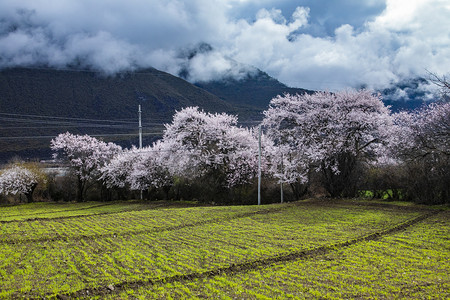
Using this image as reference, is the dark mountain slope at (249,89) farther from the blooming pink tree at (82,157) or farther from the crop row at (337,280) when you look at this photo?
the crop row at (337,280)

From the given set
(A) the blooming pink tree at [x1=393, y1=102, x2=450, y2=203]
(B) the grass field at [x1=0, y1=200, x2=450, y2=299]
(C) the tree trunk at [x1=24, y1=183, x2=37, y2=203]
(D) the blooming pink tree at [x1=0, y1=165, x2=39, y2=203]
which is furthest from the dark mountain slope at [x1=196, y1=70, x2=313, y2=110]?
(B) the grass field at [x1=0, y1=200, x2=450, y2=299]

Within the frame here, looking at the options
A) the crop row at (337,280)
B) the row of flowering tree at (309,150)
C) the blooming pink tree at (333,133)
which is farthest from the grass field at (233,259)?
the blooming pink tree at (333,133)

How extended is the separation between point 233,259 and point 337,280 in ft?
11.7

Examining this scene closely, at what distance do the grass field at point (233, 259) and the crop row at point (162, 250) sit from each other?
1.4 inches

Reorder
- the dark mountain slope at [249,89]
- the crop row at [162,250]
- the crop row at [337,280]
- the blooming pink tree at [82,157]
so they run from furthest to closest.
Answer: the dark mountain slope at [249,89]
the blooming pink tree at [82,157]
the crop row at [162,250]
the crop row at [337,280]

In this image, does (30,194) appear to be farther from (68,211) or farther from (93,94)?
(93,94)

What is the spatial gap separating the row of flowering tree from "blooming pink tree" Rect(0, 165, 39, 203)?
11.5 metres

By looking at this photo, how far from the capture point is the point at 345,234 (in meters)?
15.8

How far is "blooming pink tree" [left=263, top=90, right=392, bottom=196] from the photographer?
2938cm

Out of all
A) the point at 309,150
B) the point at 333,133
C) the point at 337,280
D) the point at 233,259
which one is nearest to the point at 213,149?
the point at 309,150

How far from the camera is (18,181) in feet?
163

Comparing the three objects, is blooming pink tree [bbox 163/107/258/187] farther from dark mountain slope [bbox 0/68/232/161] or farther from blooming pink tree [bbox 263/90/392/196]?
dark mountain slope [bbox 0/68/232/161]

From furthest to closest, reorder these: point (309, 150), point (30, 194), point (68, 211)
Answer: point (30, 194), point (68, 211), point (309, 150)

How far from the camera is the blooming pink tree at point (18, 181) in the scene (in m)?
49.7
